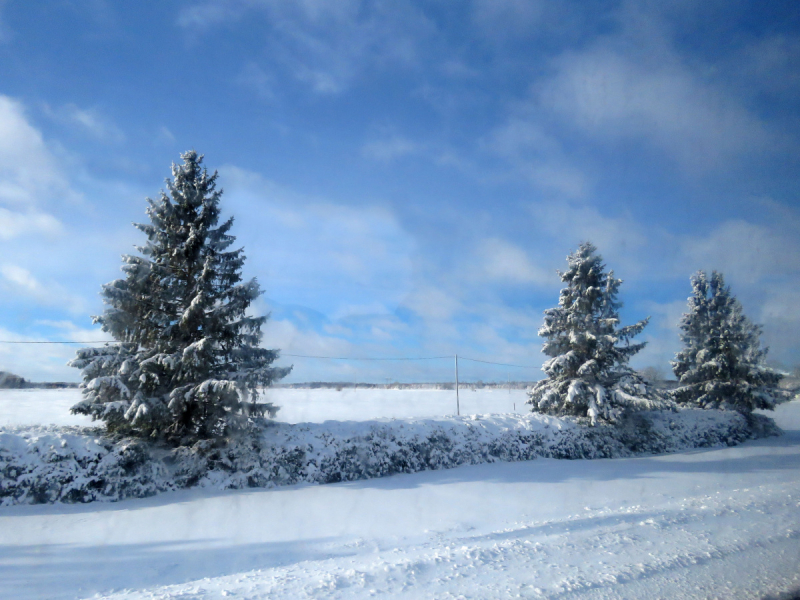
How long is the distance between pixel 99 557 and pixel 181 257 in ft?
22.0

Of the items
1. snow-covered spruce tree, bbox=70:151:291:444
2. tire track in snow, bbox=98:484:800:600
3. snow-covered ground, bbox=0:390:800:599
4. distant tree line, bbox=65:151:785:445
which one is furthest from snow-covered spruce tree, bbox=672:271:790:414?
snow-covered spruce tree, bbox=70:151:291:444

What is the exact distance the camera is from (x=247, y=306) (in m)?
10.4

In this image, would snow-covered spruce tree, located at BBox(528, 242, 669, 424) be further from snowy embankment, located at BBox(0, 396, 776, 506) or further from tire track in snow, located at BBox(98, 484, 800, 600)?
tire track in snow, located at BBox(98, 484, 800, 600)

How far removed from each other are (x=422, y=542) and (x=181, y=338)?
285 inches

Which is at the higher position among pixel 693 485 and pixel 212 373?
A: pixel 212 373

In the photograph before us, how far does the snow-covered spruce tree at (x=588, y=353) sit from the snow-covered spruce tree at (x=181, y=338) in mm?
9543

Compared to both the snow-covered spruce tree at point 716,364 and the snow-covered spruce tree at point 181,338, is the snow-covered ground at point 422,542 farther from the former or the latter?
the snow-covered spruce tree at point 716,364

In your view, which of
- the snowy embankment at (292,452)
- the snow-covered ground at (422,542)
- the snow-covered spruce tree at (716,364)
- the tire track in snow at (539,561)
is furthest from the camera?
the snow-covered spruce tree at (716,364)

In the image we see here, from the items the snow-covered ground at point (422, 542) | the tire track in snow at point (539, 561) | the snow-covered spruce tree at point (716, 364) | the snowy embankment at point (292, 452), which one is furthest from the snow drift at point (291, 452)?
the snow-covered spruce tree at point (716, 364)

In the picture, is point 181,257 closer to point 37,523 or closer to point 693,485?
point 37,523

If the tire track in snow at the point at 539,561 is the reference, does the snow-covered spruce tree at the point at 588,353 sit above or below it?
above

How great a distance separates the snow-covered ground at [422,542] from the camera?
167 inches

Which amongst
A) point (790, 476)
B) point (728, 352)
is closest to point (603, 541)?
point (790, 476)

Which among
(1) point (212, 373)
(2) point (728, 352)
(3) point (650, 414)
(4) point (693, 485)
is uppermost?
(2) point (728, 352)
